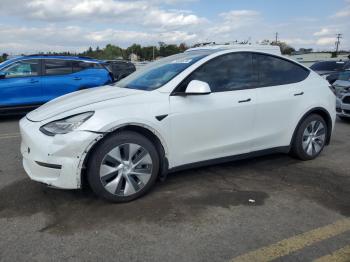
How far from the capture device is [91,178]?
150 inches

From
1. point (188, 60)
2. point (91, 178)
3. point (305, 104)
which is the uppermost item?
point (188, 60)

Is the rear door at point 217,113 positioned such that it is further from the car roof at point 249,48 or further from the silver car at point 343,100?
the silver car at point 343,100

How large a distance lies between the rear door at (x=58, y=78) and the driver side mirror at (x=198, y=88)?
21.6ft

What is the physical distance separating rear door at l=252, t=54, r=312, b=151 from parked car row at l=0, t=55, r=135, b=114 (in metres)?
4.74

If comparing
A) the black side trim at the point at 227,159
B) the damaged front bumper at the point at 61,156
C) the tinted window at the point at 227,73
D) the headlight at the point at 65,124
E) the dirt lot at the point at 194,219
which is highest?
the tinted window at the point at 227,73

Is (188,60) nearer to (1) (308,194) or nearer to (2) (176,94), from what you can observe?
(2) (176,94)

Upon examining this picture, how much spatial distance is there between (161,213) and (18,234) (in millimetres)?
1304

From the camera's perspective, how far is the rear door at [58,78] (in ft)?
32.3

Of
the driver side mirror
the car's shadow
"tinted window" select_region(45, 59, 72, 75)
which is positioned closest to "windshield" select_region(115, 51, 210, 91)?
the driver side mirror

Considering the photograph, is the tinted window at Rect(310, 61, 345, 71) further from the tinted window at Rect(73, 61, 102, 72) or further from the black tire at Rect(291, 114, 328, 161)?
the black tire at Rect(291, 114, 328, 161)

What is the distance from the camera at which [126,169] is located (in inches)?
156

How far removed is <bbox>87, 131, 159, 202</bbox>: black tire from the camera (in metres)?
3.79

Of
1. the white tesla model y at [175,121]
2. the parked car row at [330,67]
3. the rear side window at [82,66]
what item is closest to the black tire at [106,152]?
the white tesla model y at [175,121]

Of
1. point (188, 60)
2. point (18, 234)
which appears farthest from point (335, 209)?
point (18, 234)
